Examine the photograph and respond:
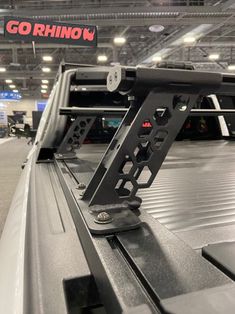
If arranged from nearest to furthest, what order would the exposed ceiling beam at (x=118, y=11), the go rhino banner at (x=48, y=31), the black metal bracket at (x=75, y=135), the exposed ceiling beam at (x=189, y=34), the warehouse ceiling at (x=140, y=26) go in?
the black metal bracket at (x=75, y=135) → the go rhino banner at (x=48, y=31) → the exposed ceiling beam at (x=118, y=11) → the warehouse ceiling at (x=140, y=26) → the exposed ceiling beam at (x=189, y=34)

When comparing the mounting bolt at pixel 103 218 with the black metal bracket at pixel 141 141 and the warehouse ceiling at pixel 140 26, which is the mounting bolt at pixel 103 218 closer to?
the black metal bracket at pixel 141 141

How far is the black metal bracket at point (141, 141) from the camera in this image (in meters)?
1.00

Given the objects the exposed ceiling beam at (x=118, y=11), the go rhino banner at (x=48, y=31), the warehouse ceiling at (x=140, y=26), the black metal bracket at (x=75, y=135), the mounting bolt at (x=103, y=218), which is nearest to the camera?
the mounting bolt at (x=103, y=218)

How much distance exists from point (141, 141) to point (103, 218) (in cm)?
29

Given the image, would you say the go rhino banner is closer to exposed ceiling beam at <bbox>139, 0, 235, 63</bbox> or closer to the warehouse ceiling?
the warehouse ceiling

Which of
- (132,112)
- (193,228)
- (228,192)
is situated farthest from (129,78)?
(228,192)

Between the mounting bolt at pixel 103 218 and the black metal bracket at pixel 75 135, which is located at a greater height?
the black metal bracket at pixel 75 135

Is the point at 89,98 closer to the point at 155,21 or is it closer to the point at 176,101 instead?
the point at 176,101

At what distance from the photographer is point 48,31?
6996 millimetres

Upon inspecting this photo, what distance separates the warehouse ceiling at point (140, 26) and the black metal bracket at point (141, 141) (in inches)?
263

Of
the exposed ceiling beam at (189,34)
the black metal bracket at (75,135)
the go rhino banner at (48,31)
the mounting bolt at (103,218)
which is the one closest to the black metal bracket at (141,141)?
the mounting bolt at (103,218)

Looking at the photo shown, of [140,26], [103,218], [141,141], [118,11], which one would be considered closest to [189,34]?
[140,26]

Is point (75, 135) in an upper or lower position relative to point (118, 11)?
lower

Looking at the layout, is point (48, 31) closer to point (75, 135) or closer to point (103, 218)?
point (75, 135)
